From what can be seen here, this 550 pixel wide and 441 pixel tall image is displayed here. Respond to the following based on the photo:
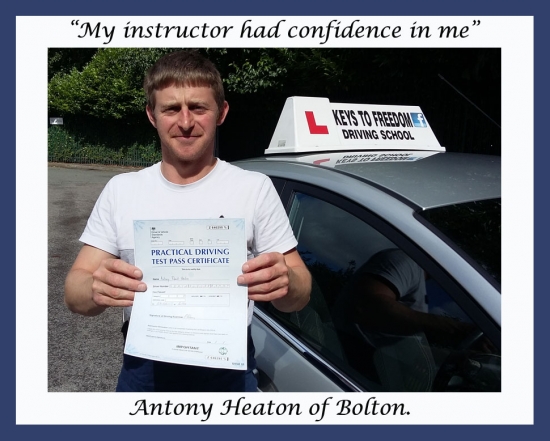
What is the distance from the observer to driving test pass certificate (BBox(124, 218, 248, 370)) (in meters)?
1.50

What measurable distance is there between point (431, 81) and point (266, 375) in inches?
237

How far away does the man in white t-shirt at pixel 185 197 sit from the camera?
1.58m

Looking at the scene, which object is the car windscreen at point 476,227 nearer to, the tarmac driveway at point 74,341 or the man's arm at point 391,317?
the man's arm at point 391,317

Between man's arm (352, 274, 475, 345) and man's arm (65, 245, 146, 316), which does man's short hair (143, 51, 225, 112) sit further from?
man's arm (352, 274, 475, 345)

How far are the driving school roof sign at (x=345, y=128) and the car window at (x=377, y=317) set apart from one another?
0.66m

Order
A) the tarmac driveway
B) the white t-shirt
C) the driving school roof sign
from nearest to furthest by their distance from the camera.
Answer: the white t-shirt < the driving school roof sign < the tarmac driveway

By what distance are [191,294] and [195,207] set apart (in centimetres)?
26

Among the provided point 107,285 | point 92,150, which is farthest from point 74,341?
point 92,150

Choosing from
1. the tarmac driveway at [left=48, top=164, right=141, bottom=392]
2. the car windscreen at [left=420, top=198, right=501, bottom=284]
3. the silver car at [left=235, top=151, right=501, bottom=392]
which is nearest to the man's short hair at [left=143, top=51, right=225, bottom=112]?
the silver car at [left=235, top=151, right=501, bottom=392]

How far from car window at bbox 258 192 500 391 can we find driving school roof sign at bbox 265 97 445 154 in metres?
0.66

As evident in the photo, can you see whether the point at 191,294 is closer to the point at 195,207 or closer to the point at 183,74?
the point at 195,207

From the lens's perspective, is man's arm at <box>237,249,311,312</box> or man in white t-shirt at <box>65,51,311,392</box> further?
man in white t-shirt at <box>65,51,311,392</box>

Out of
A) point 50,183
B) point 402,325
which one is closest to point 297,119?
point 402,325

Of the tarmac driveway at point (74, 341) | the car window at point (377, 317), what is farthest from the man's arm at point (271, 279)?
the tarmac driveway at point (74, 341)
